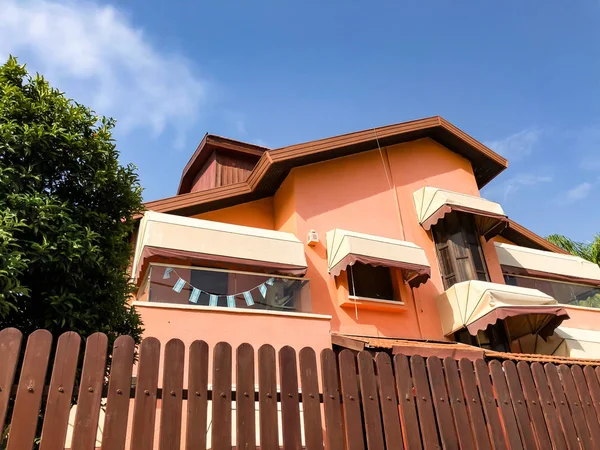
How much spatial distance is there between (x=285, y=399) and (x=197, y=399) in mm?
704

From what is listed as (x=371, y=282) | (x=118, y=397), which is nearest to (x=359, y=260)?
(x=371, y=282)

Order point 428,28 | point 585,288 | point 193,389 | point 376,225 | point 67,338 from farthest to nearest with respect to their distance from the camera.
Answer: point 585,288
point 376,225
point 428,28
point 193,389
point 67,338

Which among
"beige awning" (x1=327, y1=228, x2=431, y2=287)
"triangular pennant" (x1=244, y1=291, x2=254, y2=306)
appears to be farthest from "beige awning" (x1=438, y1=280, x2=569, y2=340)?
"triangular pennant" (x1=244, y1=291, x2=254, y2=306)

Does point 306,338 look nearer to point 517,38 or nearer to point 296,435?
point 296,435

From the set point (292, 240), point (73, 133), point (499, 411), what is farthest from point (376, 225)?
point (73, 133)

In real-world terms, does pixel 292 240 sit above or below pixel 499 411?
Result: above

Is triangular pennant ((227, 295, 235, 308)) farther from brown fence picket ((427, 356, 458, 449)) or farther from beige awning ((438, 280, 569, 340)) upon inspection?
beige awning ((438, 280, 569, 340))

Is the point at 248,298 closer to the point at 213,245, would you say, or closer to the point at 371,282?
the point at 213,245

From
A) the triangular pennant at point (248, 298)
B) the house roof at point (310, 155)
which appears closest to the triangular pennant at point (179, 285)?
the triangular pennant at point (248, 298)

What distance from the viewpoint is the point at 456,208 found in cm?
1298

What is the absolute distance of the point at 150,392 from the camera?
3287 mm

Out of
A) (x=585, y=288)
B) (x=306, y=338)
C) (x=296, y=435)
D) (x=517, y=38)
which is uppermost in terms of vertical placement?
(x=517, y=38)

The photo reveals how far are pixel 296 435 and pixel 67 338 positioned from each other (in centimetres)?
182

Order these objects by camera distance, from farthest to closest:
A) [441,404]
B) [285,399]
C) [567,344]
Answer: [567,344]
[441,404]
[285,399]
